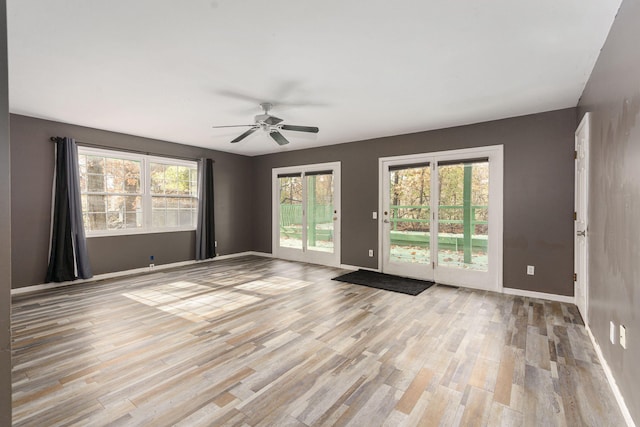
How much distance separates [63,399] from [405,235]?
15.0ft

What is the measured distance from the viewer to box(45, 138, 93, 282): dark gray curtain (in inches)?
177

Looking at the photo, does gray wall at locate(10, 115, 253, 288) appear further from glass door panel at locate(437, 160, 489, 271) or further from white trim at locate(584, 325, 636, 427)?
white trim at locate(584, 325, 636, 427)

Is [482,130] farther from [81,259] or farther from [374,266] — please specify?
[81,259]

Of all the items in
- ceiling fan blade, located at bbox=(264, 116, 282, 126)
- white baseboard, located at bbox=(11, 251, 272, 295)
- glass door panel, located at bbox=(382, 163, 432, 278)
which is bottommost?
white baseboard, located at bbox=(11, 251, 272, 295)

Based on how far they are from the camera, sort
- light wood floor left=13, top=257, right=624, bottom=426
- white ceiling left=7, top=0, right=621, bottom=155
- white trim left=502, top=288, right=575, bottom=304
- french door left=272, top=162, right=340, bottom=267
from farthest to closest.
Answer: french door left=272, top=162, right=340, bottom=267 < white trim left=502, top=288, right=575, bottom=304 < white ceiling left=7, top=0, right=621, bottom=155 < light wood floor left=13, top=257, right=624, bottom=426

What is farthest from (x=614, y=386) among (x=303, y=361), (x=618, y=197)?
(x=303, y=361)

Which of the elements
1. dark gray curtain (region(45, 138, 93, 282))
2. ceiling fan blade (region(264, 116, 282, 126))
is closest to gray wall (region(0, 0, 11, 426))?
ceiling fan blade (region(264, 116, 282, 126))

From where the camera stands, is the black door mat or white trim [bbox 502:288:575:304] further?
the black door mat

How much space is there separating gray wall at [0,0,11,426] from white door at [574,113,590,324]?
413cm

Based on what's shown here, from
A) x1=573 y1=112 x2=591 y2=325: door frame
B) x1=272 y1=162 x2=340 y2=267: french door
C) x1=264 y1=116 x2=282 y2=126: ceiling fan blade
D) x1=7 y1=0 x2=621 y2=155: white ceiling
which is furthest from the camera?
x1=272 y1=162 x2=340 y2=267: french door

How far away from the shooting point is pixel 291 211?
6844 millimetres

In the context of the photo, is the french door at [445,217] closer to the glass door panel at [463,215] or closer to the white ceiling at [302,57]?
the glass door panel at [463,215]

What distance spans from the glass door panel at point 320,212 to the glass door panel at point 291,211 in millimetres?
242

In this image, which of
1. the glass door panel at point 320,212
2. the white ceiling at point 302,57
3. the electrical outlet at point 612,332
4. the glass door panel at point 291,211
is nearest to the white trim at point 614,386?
the electrical outlet at point 612,332
